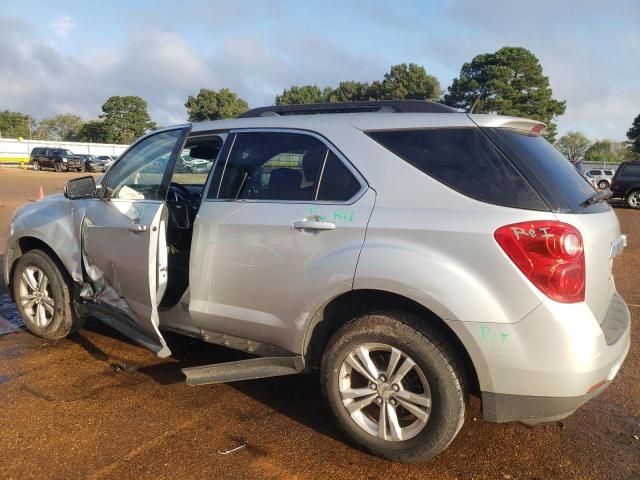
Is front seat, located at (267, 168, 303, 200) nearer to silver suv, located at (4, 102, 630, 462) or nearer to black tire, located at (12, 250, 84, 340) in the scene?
silver suv, located at (4, 102, 630, 462)

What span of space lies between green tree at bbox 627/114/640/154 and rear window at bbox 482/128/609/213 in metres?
57.6

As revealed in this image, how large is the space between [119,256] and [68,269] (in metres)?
0.77

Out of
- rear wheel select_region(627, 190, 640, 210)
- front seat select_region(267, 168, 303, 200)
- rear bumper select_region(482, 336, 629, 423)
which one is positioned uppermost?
rear wheel select_region(627, 190, 640, 210)

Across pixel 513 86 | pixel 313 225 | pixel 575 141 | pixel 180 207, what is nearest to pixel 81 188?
pixel 180 207

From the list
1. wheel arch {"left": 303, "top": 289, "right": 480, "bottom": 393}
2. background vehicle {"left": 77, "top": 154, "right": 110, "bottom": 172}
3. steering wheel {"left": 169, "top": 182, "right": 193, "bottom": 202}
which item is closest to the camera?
wheel arch {"left": 303, "top": 289, "right": 480, "bottom": 393}

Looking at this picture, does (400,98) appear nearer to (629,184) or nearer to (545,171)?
(629,184)

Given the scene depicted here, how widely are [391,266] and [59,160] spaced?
4693 centimetres

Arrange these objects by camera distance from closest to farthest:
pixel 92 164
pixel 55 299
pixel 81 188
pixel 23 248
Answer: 1. pixel 81 188
2. pixel 55 299
3. pixel 23 248
4. pixel 92 164

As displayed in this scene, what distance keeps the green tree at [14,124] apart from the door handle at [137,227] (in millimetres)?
107057

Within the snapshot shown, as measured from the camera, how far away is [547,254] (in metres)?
2.42

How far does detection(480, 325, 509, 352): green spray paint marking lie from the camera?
2.47m

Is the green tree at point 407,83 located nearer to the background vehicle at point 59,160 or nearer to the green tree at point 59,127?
the background vehicle at point 59,160

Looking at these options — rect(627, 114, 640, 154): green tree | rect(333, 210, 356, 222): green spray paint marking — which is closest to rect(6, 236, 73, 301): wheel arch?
rect(333, 210, 356, 222): green spray paint marking

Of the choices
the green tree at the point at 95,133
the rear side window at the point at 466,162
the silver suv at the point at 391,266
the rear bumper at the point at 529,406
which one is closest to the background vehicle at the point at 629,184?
the silver suv at the point at 391,266
